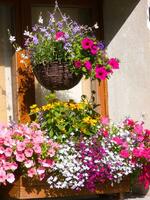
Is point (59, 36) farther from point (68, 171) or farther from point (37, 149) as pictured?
point (68, 171)

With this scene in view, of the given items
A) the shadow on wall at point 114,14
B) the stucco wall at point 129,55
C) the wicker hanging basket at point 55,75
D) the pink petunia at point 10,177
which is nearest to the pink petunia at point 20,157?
the pink petunia at point 10,177

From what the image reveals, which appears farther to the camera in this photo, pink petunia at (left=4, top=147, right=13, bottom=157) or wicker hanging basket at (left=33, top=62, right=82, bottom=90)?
wicker hanging basket at (left=33, top=62, right=82, bottom=90)

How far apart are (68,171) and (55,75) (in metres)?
0.94

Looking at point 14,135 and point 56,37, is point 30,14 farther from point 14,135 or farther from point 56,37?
point 14,135

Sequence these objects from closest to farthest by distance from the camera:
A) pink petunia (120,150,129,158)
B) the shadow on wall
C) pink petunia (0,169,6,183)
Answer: pink petunia (0,169,6,183), pink petunia (120,150,129,158), the shadow on wall

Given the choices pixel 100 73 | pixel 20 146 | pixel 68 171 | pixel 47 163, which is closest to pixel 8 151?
pixel 20 146

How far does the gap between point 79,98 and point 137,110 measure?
0.61 meters

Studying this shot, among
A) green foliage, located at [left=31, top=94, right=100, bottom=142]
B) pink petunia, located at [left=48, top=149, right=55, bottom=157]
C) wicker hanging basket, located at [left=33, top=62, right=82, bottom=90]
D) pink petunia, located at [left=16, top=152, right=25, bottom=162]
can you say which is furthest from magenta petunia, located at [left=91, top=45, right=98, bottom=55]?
pink petunia, located at [left=16, top=152, right=25, bottom=162]

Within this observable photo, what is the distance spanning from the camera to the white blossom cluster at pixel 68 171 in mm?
5984

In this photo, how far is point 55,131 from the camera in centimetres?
628

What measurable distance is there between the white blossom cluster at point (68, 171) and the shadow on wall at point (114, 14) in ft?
5.42

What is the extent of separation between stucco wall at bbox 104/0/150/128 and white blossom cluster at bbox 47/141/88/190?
3.81 ft

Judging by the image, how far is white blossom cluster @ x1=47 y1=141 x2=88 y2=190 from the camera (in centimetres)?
598

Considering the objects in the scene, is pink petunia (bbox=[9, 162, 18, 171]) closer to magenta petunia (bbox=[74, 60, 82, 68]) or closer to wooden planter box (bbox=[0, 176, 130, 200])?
wooden planter box (bbox=[0, 176, 130, 200])
